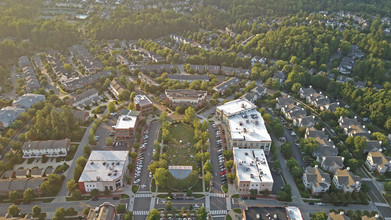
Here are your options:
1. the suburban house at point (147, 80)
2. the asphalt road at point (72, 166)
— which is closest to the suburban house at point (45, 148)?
the asphalt road at point (72, 166)

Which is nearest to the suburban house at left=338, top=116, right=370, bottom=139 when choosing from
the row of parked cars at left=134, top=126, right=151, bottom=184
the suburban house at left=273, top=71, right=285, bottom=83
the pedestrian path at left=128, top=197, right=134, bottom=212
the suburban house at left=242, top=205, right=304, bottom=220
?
the suburban house at left=273, top=71, right=285, bottom=83

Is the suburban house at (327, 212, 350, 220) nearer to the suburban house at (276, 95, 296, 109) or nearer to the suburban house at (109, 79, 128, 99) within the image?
the suburban house at (276, 95, 296, 109)

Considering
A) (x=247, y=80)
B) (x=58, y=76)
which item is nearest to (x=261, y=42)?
(x=247, y=80)

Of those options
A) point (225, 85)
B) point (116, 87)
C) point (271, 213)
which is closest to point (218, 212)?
point (271, 213)

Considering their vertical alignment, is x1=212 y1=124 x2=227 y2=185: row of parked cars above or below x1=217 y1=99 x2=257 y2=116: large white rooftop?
below

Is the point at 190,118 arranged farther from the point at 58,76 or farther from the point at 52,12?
the point at 52,12

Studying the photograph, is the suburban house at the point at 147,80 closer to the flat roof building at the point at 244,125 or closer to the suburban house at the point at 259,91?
the flat roof building at the point at 244,125
